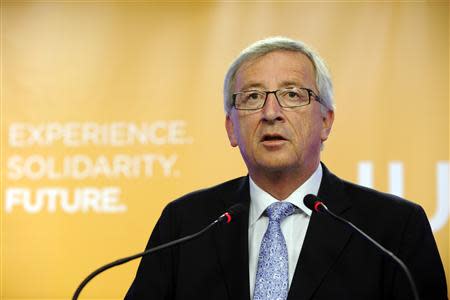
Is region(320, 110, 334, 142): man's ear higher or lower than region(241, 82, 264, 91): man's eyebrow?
lower

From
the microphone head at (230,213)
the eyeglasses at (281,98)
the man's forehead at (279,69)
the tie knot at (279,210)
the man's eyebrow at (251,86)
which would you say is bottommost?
the tie knot at (279,210)

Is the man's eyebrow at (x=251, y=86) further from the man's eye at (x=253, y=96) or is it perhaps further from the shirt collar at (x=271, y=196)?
the shirt collar at (x=271, y=196)

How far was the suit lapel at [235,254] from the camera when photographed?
1875 millimetres

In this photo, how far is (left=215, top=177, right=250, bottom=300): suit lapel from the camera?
188cm

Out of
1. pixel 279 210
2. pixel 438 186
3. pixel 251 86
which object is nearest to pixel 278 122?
pixel 251 86

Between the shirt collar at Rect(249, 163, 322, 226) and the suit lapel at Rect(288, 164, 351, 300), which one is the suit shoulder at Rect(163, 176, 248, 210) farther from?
the suit lapel at Rect(288, 164, 351, 300)

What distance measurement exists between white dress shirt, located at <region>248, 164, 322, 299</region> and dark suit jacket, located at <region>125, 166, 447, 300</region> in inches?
1.1

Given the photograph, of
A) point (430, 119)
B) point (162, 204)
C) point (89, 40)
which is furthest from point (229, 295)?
point (89, 40)

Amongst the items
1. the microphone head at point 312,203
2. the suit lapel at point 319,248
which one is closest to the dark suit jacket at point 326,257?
the suit lapel at point 319,248

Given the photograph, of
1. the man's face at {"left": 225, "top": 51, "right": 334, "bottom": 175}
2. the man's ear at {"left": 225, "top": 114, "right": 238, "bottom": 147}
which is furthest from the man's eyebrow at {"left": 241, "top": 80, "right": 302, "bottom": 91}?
the man's ear at {"left": 225, "top": 114, "right": 238, "bottom": 147}

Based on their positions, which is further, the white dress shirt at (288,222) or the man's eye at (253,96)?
the man's eye at (253,96)

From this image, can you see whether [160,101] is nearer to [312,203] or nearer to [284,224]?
[284,224]

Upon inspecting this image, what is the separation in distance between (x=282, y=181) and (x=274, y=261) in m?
0.28

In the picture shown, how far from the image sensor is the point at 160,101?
10.4 ft
